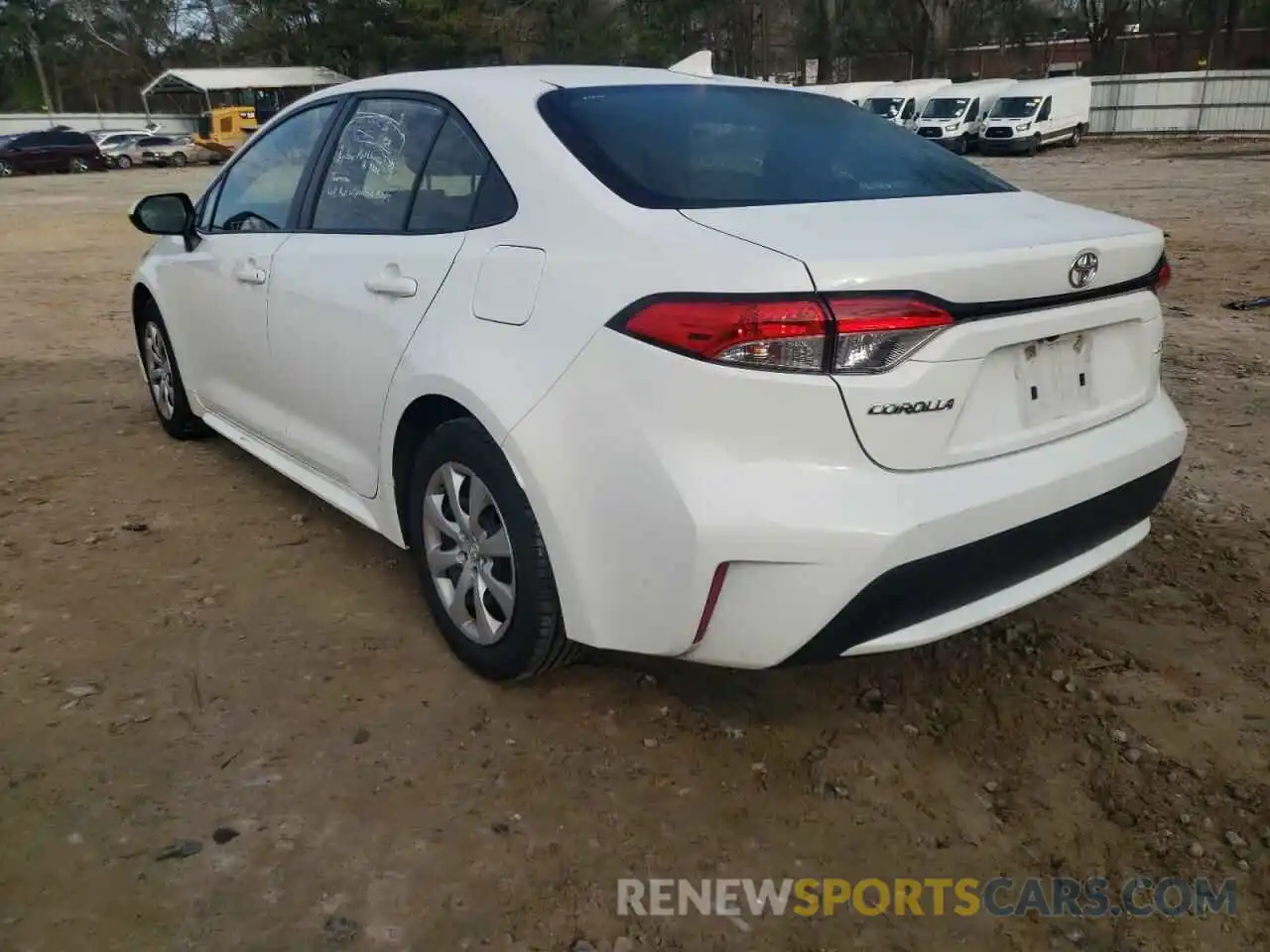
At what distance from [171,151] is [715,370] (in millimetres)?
41512

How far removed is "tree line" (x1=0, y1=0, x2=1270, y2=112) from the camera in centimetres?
4459

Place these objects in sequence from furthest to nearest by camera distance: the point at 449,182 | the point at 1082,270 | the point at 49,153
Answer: the point at 49,153 < the point at 449,182 < the point at 1082,270

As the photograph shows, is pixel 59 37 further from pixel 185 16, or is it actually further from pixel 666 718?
pixel 666 718

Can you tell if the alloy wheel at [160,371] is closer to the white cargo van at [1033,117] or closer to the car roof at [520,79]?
the car roof at [520,79]

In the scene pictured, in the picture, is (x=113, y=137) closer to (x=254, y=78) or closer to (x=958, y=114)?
(x=254, y=78)

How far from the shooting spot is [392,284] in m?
2.87

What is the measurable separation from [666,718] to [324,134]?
86.5 inches

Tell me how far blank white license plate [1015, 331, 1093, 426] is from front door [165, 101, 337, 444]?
2.38 meters

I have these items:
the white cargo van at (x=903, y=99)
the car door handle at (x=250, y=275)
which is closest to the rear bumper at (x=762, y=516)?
the car door handle at (x=250, y=275)

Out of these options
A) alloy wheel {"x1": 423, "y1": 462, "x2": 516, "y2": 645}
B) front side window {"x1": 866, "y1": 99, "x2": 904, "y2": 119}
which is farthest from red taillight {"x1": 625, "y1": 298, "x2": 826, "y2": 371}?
front side window {"x1": 866, "y1": 99, "x2": 904, "y2": 119}

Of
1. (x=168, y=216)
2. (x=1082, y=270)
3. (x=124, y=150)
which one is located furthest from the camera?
(x=124, y=150)

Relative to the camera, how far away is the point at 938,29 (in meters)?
44.9

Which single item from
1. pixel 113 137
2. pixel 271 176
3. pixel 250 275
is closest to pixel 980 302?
pixel 250 275

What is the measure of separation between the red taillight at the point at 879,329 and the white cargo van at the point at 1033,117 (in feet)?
98.4
